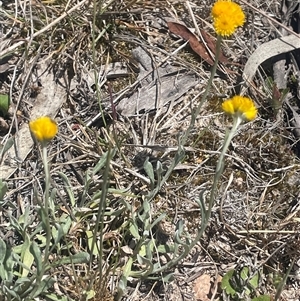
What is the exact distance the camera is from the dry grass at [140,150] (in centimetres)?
205

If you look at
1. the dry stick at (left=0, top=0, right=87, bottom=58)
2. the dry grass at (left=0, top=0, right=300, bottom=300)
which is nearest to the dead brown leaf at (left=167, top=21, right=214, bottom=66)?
the dry grass at (left=0, top=0, right=300, bottom=300)

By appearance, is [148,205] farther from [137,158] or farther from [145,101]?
[145,101]

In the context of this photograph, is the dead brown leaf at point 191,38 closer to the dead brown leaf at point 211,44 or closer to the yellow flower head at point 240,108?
the dead brown leaf at point 211,44

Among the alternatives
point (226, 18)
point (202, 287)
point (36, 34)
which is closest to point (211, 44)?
point (36, 34)

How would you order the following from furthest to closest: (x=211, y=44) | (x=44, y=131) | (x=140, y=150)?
(x=211, y=44)
(x=140, y=150)
(x=44, y=131)

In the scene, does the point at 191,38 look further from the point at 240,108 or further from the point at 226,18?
the point at 240,108

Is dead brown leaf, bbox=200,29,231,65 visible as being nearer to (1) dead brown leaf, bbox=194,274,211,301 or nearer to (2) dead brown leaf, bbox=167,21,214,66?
(2) dead brown leaf, bbox=167,21,214,66

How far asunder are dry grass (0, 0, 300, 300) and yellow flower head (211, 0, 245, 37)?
0.58 metres

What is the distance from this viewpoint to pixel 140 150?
7.32 feet

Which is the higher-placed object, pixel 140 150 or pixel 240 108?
pixel 240 108

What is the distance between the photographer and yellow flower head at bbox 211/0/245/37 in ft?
5.16

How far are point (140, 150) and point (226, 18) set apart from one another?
31.1 inches

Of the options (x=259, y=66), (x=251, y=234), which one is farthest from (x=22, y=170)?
(x=259, y=66)

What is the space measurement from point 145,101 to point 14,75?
55 cm
